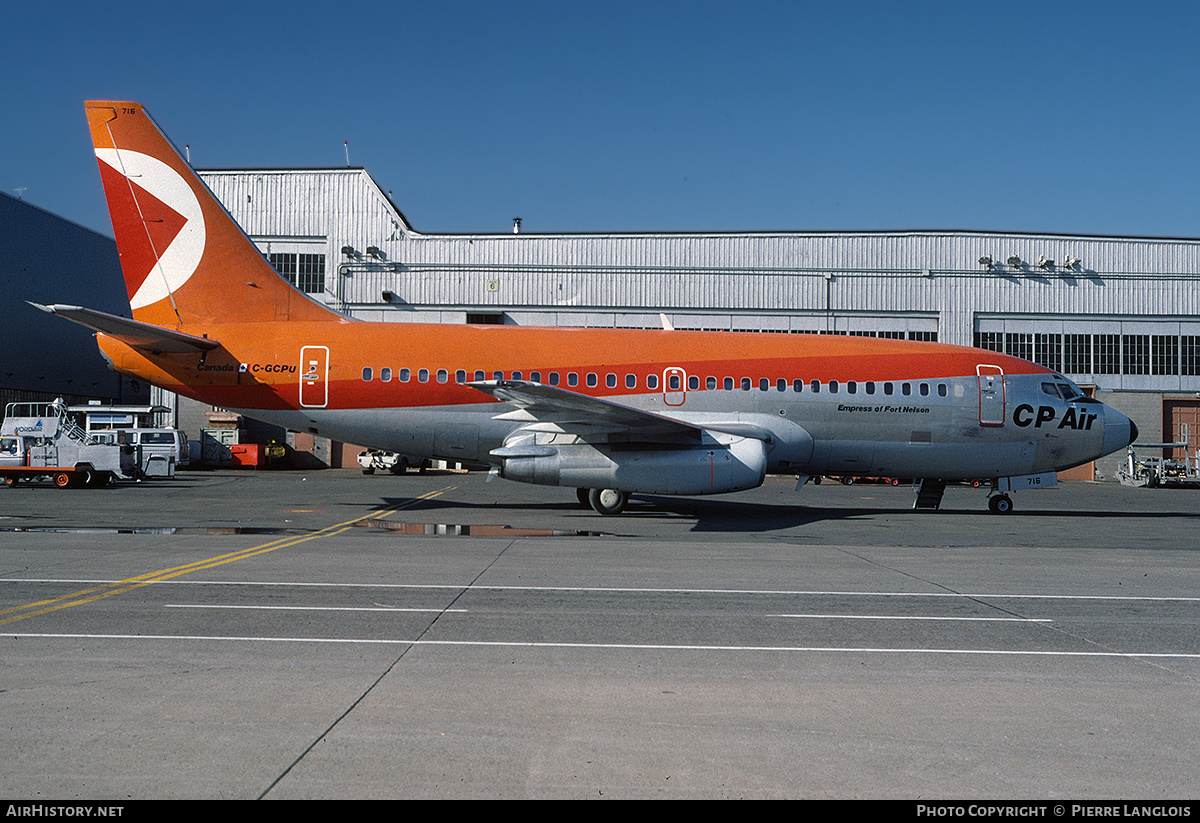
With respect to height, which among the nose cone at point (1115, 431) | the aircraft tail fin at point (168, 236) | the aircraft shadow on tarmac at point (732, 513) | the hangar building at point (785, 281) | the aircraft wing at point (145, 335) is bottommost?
the aircraft shadow on tarmac at point (732, 513)

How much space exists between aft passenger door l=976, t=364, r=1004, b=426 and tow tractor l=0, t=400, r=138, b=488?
2828cm

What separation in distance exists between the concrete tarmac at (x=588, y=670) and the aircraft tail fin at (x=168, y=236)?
7999mm

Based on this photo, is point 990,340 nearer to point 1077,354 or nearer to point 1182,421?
point 1077,354

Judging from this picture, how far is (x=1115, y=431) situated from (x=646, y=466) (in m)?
12.4

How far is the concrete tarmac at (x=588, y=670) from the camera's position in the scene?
412 cm

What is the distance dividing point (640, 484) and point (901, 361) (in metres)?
7.66

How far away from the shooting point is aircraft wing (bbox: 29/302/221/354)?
57.5 ft

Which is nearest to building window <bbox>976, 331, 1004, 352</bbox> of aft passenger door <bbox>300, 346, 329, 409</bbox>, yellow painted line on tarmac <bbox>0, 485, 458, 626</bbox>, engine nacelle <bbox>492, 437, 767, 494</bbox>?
engine nacelle <bbox>492, 437, 767, 494</bbox>

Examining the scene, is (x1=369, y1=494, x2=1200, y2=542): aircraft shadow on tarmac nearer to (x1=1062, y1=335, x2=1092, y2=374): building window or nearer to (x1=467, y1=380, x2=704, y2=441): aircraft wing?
(x1=467, y1=380, x2=704, y2=441): aircraft wing

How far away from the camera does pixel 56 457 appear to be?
97.3ft

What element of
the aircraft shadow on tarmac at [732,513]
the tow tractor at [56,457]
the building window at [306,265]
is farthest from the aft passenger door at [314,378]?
the building window at [306,265]

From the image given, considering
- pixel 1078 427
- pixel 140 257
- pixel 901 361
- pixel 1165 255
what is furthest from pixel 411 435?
pixel 1165 255

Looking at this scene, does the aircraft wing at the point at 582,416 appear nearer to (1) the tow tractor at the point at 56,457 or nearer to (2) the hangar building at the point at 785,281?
(1) the tow tractor at the point at 56,457

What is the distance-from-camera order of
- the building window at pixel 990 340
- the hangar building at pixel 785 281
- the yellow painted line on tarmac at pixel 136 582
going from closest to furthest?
1. the yellow painted line on tarmac at pixel 136 582
2. the hangar building at pixel 785 281
3. the building window at pixel 990 340
